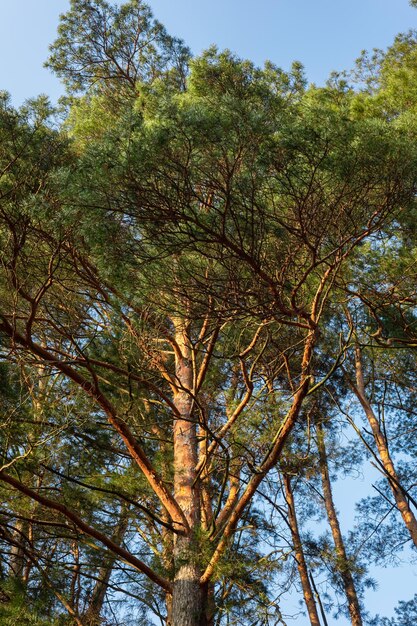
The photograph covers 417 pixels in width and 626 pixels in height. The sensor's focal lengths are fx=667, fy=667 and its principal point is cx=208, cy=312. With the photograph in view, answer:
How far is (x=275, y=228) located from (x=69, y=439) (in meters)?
2.43

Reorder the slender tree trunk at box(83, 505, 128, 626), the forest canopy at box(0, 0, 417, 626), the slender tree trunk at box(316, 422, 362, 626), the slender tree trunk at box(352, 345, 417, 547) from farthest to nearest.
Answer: the slender tree trunk at box(316, 422, 362, 626) → the slender tree trunk at box(352, 345, 417, 547) → the slender tree trunk at box(83, 505, 128, 626) → the forest canopy at box(0, 0, 417, 626)

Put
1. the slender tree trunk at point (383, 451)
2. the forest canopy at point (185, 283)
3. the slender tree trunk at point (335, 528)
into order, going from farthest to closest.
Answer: the slender tree trunk at point (335, 528) < the slender tree trunk at point (383, 451) < the forest canopy at point (185, 283)

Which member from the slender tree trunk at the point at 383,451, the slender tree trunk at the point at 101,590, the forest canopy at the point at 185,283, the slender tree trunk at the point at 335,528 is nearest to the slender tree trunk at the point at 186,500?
the forest canopy at the point at 185,283

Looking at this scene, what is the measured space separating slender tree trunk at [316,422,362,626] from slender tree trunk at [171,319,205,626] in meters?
1.75

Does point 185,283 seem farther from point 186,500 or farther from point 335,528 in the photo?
point 335,528

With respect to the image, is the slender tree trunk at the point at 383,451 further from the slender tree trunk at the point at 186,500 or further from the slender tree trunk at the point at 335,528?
the slender tree trunk at the point at 186,500

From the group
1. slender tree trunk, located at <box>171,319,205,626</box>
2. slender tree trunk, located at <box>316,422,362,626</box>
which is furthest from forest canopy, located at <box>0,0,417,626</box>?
slender tree trunk, located at <box>316,422,362,626</box>

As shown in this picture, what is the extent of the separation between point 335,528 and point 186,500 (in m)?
3.71

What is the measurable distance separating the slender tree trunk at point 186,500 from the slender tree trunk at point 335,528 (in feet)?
5.74

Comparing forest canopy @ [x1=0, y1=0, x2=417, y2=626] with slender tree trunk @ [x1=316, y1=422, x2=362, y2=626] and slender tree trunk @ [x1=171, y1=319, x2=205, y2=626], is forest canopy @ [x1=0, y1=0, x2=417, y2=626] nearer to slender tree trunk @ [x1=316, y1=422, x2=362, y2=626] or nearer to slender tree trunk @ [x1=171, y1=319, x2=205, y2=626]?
slender tree trunk @ [x1=171, y1=319, x2=205, y2=626]

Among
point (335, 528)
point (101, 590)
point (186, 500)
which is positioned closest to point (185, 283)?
point (186, 500)

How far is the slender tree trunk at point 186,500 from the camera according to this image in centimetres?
441

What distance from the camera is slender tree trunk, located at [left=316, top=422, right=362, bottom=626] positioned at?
24.2ft

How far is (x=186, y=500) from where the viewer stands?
5070 millimetres
